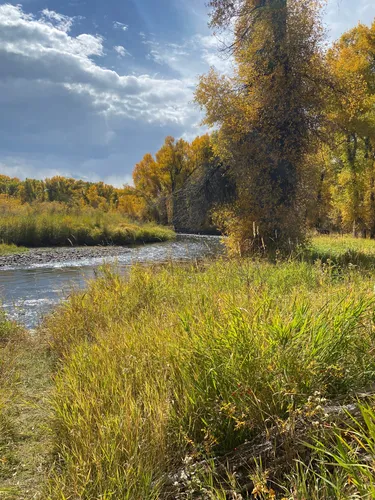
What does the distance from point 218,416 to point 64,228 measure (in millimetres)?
24539

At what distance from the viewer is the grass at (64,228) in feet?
75.0

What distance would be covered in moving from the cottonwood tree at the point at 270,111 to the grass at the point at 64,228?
1334cm

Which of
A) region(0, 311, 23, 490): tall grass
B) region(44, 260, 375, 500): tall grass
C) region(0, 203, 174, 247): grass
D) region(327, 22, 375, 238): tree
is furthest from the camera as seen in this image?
region(0, 203, 174, 247): grass

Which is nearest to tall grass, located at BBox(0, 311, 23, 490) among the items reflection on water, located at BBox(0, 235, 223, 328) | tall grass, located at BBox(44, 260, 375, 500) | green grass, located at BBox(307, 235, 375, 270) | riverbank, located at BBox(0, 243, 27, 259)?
tall grass, located at BBox(44, 260, 375, 500)

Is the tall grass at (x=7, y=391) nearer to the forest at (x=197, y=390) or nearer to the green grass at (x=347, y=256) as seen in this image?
the forest at (x=197, y=390)

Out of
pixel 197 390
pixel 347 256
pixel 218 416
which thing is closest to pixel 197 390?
pixel 197 390

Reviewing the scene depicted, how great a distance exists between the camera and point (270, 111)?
394 inches

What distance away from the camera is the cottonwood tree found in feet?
32.5

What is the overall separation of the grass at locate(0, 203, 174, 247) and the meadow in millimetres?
19902

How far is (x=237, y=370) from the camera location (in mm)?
2061

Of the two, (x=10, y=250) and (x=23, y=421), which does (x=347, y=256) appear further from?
(x=10, y=250)

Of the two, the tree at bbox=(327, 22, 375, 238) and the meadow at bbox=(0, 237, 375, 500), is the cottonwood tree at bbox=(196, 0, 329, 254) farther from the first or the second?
the tree at bbox=(327, 22, 375, 238)

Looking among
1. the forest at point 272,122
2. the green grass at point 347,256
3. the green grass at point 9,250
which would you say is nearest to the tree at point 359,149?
the forest at point 272,122

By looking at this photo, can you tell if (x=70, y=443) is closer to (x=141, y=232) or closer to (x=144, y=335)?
(x=144, y=335)
